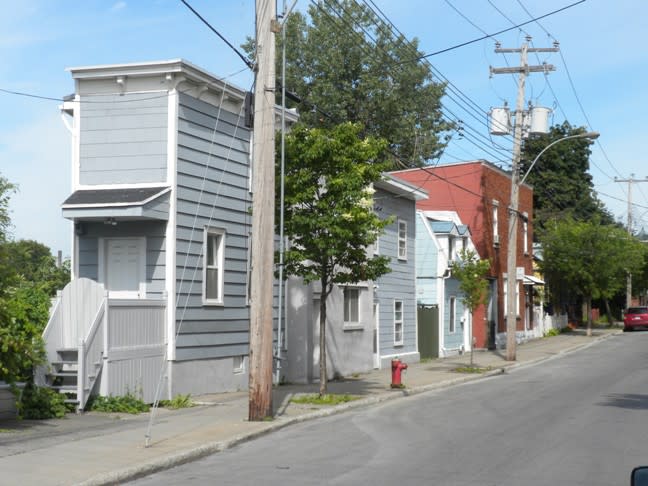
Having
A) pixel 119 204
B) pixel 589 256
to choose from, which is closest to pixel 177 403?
pixel 119 204

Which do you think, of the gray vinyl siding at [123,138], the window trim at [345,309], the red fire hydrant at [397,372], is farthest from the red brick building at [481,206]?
the gray vinyl siding at [123,138]

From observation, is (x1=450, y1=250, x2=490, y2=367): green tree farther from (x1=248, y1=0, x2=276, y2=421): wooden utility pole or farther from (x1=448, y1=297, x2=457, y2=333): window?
(x1=248, y1=0, x2=276, y2=421): wooden utility pole

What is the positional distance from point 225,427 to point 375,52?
118 ft

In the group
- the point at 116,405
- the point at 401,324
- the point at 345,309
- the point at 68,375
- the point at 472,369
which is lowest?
the point at 472,369

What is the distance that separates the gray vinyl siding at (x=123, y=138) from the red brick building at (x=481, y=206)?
20299 millimetres

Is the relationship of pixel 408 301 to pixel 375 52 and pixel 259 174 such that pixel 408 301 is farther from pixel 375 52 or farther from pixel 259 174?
pixel 375 52

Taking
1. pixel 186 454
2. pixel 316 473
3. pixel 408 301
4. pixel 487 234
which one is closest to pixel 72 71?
pixel 186 454

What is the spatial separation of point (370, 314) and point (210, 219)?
9.74 metres

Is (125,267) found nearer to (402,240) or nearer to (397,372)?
(397,372)

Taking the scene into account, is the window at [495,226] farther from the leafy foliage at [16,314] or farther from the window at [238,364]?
the leafy foliage at [16,314]

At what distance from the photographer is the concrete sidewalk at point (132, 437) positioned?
9.93 metres

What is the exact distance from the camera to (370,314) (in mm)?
25719

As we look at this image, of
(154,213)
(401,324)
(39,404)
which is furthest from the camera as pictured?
(401,324)

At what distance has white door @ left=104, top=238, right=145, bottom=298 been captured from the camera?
17.5 metres
